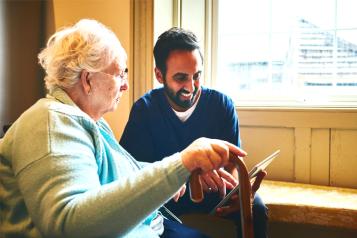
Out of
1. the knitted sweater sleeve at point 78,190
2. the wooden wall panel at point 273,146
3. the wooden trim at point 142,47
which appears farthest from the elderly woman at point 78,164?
the wooden wall panel at point 273,146

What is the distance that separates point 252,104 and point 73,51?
1.21 meters

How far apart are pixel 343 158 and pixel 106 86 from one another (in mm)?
1260

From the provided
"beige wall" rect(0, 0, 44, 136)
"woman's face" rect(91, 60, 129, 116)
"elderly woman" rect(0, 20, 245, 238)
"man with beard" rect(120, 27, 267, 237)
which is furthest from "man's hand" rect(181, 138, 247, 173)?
"beige wall" rect(0, 0, 44, 136)

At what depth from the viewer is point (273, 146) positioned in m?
1.88

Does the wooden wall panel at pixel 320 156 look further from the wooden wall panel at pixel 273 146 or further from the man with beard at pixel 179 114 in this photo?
the man with beard at pixel 179 114

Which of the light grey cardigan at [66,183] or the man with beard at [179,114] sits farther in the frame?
the man with beard at [179,114]

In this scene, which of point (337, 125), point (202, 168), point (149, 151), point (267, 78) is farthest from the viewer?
A: point (267, 78)

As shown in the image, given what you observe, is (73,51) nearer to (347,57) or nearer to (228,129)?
(228,129)

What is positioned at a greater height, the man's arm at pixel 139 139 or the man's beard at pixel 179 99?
Result: the man's beard at pixel 179 99

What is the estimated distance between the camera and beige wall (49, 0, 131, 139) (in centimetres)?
186

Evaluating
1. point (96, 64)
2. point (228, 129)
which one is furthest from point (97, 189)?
point (228, 129)

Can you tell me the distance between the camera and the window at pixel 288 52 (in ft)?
6.23

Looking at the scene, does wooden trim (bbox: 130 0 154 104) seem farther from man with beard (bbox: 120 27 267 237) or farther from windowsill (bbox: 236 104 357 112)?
windowsill (bbox: 236 104 357 112)

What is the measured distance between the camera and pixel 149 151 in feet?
4.68
